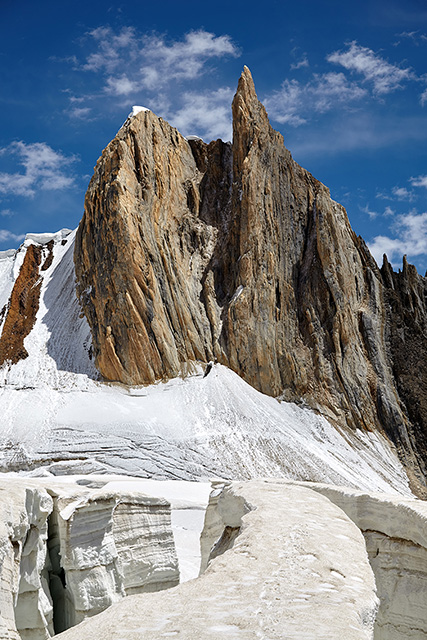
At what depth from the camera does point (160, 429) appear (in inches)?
1206

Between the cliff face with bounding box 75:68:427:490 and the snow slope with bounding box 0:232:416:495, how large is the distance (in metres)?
1.57

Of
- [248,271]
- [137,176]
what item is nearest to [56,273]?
[137,176]

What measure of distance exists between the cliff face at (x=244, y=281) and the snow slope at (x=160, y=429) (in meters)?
1.57

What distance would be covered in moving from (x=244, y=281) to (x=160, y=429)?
11722 mm

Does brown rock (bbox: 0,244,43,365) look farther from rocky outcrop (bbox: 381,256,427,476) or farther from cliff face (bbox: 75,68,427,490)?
rocky outcrop (bbox: 381,256,427,476)

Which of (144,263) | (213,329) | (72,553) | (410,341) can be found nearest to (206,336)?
(213,329)

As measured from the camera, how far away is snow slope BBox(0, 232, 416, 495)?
28.4m

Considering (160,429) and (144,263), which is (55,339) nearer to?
(144,263)

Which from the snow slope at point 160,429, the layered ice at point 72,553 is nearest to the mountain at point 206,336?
the snow slope at point 160,429

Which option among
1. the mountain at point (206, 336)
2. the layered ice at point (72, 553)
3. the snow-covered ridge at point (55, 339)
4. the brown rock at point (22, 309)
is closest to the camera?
the layered ice at point (72, 553)

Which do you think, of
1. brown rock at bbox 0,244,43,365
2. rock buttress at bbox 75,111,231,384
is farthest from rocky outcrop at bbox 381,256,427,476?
brown rock at bbox 0,244,43,365

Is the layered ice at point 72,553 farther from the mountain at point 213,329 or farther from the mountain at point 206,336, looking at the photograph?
the mountain at point 213,329

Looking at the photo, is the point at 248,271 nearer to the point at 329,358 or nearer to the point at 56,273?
the point at 329,358

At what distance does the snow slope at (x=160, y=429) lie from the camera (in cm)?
2836
